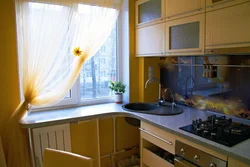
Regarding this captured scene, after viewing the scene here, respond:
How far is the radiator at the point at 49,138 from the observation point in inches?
76.7

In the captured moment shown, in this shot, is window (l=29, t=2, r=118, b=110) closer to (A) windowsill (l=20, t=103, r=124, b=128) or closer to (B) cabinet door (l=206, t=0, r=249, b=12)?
(A) windowsill (l=20, t=103, r=124, b=128)

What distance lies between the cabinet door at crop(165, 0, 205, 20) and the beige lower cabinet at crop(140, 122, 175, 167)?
1.06 metres

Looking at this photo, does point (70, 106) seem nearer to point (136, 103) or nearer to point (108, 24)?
point (136, 103)

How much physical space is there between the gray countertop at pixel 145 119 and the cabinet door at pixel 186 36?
63cm

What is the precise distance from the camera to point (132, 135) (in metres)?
2.72

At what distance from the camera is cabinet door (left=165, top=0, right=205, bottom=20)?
167 cm

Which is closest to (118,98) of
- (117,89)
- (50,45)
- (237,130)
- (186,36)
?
(117,89)

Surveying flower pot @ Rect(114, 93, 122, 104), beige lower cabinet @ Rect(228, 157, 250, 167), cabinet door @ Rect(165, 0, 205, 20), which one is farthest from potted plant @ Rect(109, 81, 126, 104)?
beige lower cabinet @ Rect(228, 157, 250, 167)

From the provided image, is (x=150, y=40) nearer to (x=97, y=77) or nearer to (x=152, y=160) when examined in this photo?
(x=97, y=77)

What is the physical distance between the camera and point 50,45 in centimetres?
198

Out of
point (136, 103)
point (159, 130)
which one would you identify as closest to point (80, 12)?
point (136, 103)

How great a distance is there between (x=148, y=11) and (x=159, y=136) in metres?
1.35

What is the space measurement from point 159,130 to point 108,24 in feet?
4.23

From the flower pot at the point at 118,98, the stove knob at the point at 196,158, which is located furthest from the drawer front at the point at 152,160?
the flower pot at the point at 118,98
